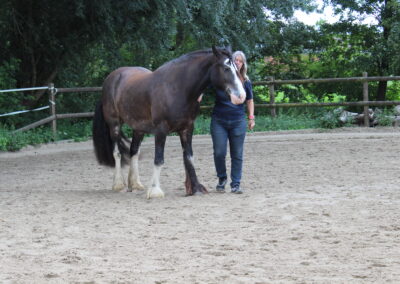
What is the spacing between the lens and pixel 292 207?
7.18 m

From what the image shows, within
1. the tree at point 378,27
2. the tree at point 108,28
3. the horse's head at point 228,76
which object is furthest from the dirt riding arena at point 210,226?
the tree at point 378,27

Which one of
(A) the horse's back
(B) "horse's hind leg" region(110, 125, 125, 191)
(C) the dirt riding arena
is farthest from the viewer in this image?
(A) the horse's back

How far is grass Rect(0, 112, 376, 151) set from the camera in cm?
1393

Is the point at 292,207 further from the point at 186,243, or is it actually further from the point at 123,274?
the point at 123,274

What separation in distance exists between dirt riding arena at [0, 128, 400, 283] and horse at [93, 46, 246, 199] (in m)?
0.39

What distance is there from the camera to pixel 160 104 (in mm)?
8242

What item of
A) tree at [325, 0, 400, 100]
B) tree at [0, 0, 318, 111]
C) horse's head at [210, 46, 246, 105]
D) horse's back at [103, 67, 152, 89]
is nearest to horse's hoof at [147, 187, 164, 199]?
horse's head at [210, 46, 246, 105]

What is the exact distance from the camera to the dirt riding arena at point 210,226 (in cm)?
482

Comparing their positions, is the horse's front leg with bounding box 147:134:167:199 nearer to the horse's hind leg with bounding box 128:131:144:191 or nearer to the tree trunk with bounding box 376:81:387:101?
the horse's hind leg with bounding box 128:131:144:191

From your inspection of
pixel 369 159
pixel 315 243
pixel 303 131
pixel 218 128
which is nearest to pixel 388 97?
pixel 303 131

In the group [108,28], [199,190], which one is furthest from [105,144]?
[108,28]

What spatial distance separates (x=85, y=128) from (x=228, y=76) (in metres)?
9.49

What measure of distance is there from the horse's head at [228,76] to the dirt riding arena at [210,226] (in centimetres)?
114

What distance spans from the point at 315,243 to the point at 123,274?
5.29ft
